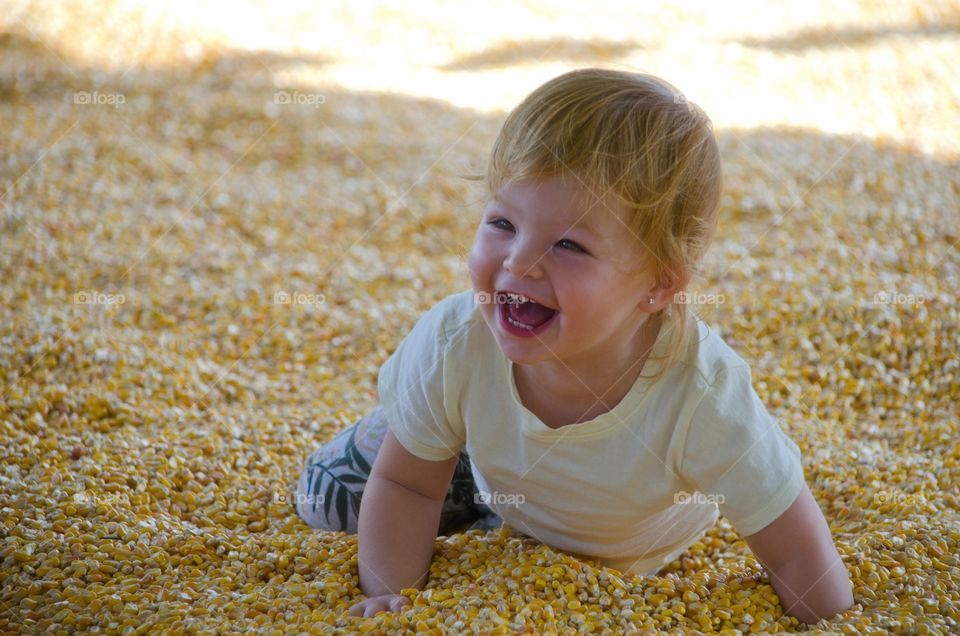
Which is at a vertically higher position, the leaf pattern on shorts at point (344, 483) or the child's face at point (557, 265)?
the child's face at point (557, 265)

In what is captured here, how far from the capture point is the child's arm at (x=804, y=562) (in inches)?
74.5

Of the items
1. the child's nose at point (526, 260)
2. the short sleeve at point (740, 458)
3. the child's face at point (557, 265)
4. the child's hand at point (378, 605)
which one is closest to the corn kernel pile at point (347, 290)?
Result: the child's hand at point (378, 605)

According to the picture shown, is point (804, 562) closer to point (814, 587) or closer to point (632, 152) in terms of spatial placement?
point (814, 587)

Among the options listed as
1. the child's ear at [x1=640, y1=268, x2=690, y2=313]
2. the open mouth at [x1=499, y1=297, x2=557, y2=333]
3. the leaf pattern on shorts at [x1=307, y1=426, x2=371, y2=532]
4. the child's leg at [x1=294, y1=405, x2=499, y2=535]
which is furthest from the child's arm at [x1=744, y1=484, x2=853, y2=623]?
the leaf pattern on shorts at [x1=307, y1=426, x2=371, y2=532]

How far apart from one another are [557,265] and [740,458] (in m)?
Result: 0.54

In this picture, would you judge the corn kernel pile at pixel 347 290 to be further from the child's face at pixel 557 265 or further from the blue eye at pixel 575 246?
the blue eye at pixel 575 246

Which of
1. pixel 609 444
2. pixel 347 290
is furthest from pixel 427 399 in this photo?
pixel 347 290

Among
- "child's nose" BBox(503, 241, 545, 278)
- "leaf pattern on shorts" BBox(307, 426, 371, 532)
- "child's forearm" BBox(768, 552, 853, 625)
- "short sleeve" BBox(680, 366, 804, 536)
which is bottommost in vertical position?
"child's forearm" BBox(768, 552, 853, 625)

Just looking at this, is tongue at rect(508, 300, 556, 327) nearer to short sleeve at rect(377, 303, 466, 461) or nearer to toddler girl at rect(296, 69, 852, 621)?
toddler girl at rect(296, 69, 852, 621)

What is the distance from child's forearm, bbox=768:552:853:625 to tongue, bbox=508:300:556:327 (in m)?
0.75

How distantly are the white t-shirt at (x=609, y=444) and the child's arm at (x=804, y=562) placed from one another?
0.04 m

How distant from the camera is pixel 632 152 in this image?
1.74 m

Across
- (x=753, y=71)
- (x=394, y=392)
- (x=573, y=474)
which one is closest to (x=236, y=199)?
(x=394, y=392)

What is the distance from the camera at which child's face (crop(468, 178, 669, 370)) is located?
1724 millimetres
